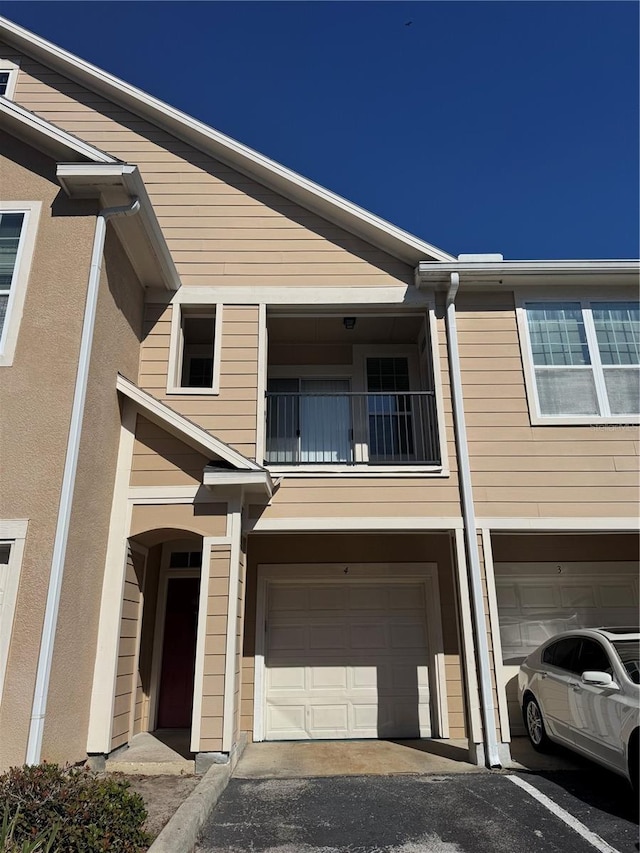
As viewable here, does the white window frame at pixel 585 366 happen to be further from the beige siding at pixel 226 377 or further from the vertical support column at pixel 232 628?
the vertical support column at pixel 232 628

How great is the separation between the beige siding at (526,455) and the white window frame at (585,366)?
85 mm

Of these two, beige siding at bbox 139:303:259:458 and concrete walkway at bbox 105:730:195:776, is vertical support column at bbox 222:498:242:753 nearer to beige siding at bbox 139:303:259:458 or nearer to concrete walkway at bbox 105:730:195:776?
concrete walkway at bbox 105:730:195:776

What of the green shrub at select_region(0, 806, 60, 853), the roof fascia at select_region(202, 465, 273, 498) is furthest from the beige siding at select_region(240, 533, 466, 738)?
the green shrub at select_region(0, 806, 60, 853)

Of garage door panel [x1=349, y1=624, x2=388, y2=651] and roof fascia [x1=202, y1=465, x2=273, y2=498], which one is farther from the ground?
roof fascia [x1=202, y1=465, x2=273, y2=498]

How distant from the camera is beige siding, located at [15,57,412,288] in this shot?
27.9 feet

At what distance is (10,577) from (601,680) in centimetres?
557

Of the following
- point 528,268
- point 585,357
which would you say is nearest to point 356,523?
point 585,357

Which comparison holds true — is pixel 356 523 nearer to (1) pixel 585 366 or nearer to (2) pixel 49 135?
(1) pixel 585 366

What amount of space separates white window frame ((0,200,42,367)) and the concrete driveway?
16.1 ft

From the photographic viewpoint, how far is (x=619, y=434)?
770cm

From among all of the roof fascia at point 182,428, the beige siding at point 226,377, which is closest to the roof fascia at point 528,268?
the beige siding at point 226,377

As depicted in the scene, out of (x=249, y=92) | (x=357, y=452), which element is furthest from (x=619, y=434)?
(x=249, y=92)

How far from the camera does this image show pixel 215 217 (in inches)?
344

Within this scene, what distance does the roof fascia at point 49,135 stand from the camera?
6441 mm
